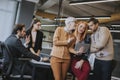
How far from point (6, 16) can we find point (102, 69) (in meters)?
5.36

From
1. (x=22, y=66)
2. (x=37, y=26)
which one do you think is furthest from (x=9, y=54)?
(x=37, y=26)

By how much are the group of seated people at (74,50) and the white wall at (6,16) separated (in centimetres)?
465

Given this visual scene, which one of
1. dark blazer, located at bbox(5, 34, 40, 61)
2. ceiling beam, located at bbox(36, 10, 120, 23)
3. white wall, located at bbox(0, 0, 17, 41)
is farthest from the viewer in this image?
ceiling beam, located at bbox(36, 10, 120, 23)

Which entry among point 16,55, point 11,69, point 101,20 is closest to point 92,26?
point 16,55

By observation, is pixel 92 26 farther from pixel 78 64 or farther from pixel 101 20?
pixel 101 20

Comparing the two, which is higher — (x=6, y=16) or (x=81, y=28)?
(x=6, y=16)

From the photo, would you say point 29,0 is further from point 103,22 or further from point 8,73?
point 8,73

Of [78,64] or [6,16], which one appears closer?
[78,64]

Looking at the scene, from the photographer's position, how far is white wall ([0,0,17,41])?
26.3 ft

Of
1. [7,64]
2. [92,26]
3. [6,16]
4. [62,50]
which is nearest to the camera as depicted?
[62,50]

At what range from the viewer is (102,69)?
11.9 feet

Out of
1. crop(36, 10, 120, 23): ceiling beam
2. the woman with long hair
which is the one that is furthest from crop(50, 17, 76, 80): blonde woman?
crop(36, 10, 120, 23): ceiling beam

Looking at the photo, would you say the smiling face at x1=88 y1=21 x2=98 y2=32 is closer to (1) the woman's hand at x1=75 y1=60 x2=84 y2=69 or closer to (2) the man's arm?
(2) the man's arm

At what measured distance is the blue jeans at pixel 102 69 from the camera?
3.59 metres
